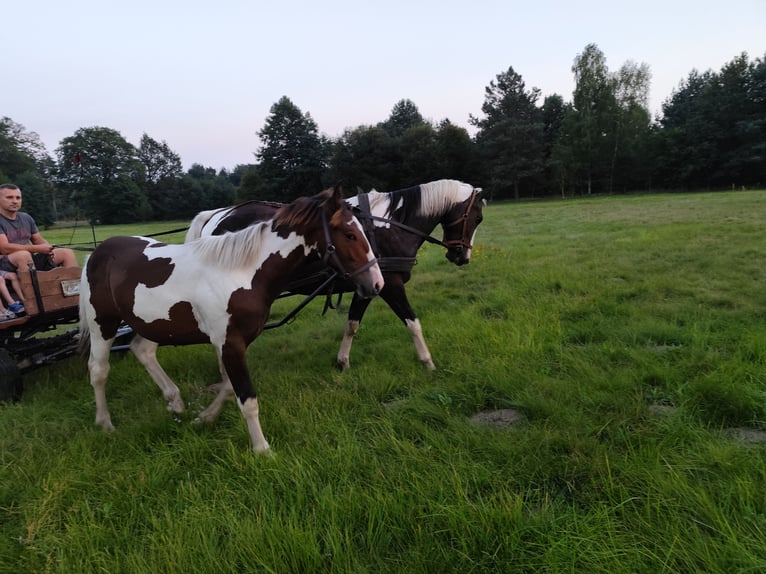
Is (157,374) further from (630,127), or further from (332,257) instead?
(630,127)

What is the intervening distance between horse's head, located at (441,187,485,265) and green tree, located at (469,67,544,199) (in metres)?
42.0

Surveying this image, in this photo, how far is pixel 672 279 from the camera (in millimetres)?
6367

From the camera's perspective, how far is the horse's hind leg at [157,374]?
343cm

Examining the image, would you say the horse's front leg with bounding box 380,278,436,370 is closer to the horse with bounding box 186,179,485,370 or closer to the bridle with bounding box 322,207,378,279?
the horse with bounding box 186,179,485,370

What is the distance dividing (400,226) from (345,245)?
1601mm

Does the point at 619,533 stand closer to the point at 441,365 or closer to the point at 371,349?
the point at 441,365

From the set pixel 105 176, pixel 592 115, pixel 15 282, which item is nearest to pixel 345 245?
pixel 15 282

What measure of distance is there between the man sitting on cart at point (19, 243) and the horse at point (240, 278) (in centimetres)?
207

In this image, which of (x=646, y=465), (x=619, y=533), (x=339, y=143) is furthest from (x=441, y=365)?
(x=339, y=143)

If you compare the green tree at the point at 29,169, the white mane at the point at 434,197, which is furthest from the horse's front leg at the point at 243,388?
the green tree at the point at 29,169

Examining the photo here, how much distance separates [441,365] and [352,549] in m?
2.31

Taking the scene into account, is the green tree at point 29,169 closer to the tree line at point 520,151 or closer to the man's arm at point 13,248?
the tree line at point 520,151

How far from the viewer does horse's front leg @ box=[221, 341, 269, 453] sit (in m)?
2.69

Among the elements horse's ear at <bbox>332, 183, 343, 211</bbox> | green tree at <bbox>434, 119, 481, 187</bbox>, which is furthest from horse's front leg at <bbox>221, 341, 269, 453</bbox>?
green tree at <bbox>434, 119, 481, 187</bbox>
